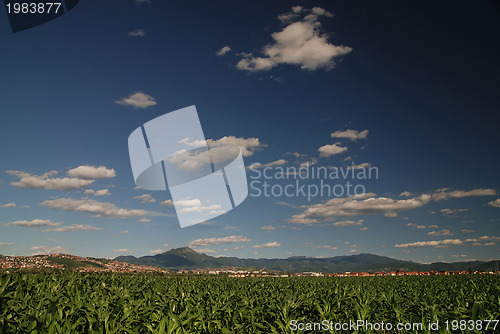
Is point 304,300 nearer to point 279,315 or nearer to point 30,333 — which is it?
point 279,315

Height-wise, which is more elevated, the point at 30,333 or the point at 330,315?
the point at 30,333

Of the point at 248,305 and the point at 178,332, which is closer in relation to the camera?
the point at 178,332

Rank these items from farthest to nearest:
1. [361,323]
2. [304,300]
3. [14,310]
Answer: [304,300]
[361,323]
[14,310]

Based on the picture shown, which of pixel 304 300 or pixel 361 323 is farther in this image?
pixel 304 300

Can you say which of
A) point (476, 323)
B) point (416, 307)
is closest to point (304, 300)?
A: point (416, 307)

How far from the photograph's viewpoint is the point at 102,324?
8578 millimetres

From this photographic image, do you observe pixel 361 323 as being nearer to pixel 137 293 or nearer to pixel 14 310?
pixel 14 310

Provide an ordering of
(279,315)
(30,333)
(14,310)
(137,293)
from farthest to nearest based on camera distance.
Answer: (137,293)
(279,315)
(14,310)
(30,333)

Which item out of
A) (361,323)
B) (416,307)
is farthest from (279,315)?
(416,307)

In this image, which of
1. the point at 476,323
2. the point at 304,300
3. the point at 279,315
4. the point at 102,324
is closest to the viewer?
the point at 476,323

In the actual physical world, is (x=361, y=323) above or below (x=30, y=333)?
below

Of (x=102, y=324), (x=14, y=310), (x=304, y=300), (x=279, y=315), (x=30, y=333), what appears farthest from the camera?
(x=304, y=300)

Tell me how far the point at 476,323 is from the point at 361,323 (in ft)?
11.2

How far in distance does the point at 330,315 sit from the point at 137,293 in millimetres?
11424
